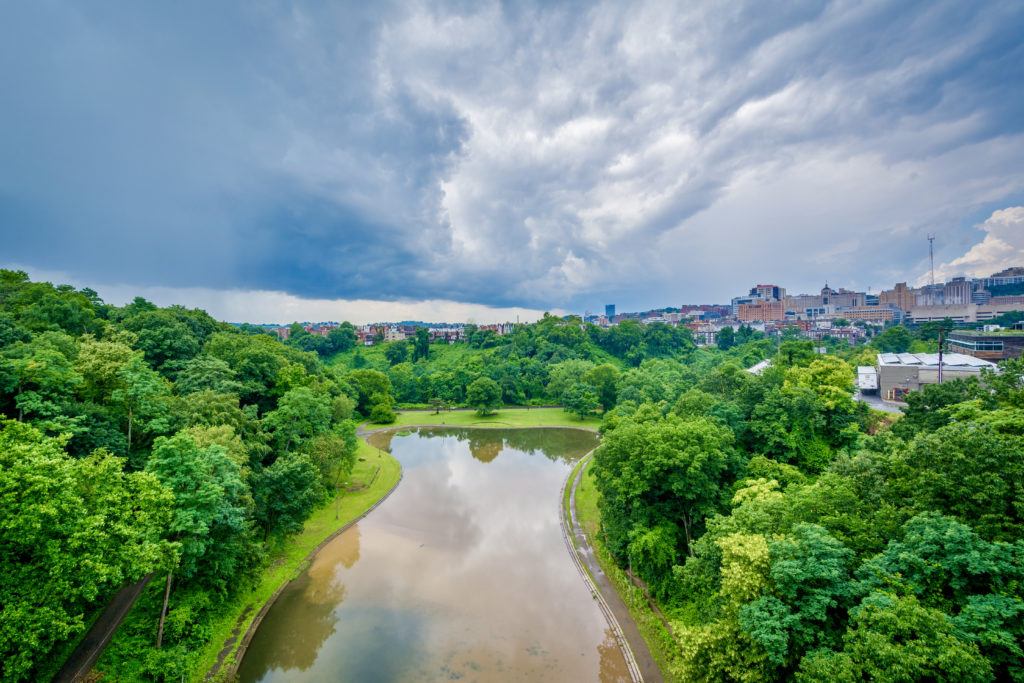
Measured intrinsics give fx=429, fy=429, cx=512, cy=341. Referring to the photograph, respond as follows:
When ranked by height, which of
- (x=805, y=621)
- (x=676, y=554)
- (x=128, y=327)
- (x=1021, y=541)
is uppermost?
(x=128, y=327)

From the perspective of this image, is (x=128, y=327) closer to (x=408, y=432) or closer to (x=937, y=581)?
(x=408, y=432)

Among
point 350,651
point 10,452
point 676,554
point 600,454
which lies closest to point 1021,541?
point 676,554

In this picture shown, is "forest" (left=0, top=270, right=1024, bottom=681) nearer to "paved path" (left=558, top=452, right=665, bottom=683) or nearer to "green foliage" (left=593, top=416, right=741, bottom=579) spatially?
"green foliage" (left=593, top=416, right=741, bottom=579)

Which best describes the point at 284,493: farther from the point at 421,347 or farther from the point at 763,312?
the point at 763,312

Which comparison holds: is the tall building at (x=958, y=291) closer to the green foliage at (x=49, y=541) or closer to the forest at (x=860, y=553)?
the forest at (x=860, y=553)

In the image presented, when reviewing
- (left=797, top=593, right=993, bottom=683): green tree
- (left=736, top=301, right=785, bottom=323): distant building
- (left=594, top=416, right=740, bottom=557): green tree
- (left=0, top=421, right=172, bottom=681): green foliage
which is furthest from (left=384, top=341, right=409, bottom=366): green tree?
(left=736, top=301, right=785, bottom=323): distant building

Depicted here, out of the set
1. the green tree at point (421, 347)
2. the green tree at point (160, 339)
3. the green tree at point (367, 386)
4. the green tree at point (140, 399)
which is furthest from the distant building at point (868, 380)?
the green tree at point (421, 347)
